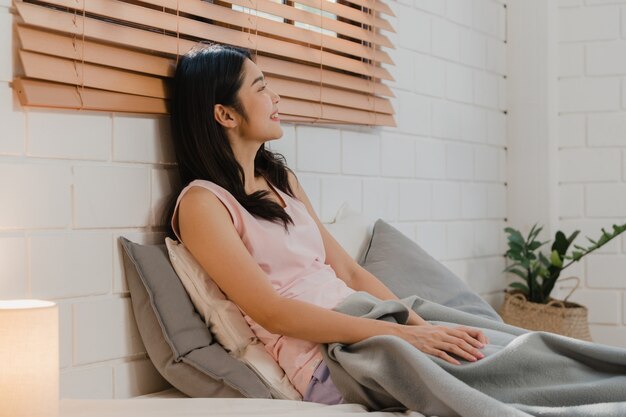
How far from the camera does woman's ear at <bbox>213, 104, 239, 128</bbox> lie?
2133 mm

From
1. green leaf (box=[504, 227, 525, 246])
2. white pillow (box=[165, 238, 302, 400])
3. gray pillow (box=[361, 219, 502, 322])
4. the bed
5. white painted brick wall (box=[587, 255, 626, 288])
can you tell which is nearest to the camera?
the bed

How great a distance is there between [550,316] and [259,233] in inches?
65.5

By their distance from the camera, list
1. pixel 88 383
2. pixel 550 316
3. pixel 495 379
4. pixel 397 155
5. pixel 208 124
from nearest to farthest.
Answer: pixel 495 379 < pixel 88 383 < pixel 208 124 < pixel 397 155 < pixel 550 316

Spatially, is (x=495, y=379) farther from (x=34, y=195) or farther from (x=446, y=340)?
(x=34, y=195)

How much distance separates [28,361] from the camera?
4.64 ft

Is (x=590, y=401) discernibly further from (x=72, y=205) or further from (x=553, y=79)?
(x=553, y=79)

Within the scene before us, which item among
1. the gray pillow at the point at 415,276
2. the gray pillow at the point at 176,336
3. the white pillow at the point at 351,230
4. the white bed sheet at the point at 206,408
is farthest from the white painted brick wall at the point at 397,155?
the white bed sheet at the point at 206,408

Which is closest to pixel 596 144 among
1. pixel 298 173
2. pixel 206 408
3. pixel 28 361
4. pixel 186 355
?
pixel 298 173

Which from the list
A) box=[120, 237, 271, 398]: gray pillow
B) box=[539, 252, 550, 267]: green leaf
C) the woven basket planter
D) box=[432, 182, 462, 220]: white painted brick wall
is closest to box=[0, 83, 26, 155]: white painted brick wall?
box=[120, 237, 271, 398]: gray pillow

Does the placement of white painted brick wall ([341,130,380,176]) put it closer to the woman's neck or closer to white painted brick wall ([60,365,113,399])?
the woman's neck

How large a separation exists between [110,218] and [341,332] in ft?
1.87

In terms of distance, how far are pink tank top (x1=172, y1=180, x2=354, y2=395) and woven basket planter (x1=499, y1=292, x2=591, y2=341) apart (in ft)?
4.58

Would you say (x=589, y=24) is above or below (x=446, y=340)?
above

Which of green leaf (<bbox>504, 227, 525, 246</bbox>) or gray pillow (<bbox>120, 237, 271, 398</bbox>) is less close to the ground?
green leaf (<bbox>504, 227, 525, 246</bbox>)
